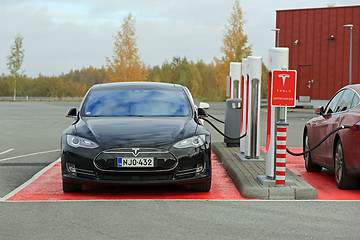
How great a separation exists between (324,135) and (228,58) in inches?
2256

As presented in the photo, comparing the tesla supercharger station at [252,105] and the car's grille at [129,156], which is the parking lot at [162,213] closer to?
the car's grille at [129,156]

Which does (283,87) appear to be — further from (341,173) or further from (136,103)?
(136,103)

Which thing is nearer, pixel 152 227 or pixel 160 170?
pixel 152 227

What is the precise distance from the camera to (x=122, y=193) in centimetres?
741

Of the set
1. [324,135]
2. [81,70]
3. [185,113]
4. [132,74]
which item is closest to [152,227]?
[185,113]

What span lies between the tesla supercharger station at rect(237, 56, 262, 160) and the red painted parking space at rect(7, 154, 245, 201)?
1618 millimetres

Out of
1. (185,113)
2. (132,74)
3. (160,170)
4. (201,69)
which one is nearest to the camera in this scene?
(160,170)

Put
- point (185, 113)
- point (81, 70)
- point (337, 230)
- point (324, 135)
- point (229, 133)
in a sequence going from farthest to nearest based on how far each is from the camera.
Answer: point (81, 70) → point (229, 133) → point (324, 135) → point (185, 113) → point (337, 230)

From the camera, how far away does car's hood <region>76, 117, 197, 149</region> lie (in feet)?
22.8

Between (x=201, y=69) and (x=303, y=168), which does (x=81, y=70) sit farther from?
(x=303, y=168)

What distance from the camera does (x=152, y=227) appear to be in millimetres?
5426

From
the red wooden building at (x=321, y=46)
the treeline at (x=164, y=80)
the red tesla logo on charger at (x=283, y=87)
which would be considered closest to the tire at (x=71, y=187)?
the red tesla logo on charger at (x=283, y=87)

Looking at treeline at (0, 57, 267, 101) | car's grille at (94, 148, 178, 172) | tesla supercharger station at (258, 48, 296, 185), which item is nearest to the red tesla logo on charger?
tesla supercharger station at (258, 48, 296, 185)

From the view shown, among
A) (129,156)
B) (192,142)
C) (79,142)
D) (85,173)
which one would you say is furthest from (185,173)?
(79,142)
